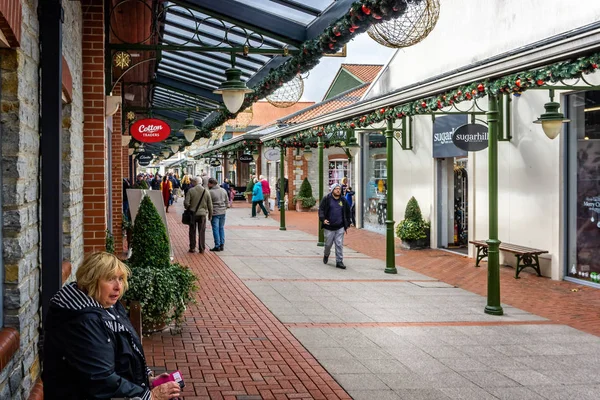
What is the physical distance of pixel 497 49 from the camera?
13.2m

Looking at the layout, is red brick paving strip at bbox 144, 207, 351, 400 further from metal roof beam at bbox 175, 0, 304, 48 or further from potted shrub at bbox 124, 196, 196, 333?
metal roof beam at bbox 175, 0, 304, 48

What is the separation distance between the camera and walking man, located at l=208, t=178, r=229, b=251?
49.5 ft

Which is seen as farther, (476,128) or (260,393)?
(476,128)

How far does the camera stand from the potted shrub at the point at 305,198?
30.4 metres

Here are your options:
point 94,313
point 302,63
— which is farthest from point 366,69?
point 94,313

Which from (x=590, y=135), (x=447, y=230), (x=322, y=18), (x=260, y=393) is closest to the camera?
(x=260, y=393)

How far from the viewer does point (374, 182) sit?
2156 centimetres

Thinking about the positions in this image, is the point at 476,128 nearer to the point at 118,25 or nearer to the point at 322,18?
the point at 322,18

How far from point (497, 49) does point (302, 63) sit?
556 cm

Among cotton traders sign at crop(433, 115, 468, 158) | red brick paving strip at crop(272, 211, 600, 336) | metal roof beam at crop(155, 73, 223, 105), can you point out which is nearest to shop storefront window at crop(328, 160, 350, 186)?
red brick paving strip at crop(272, 211, 600, 336)

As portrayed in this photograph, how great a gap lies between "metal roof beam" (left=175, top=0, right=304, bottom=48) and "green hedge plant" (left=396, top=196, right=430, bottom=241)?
26.7 feet

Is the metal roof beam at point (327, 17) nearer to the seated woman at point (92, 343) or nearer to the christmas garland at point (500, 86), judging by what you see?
the christmas garland at point (500, 86)

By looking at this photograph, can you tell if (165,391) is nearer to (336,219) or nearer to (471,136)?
(471,136)

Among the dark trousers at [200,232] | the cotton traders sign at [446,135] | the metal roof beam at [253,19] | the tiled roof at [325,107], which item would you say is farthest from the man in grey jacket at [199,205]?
the tiled roof at [325,107]
